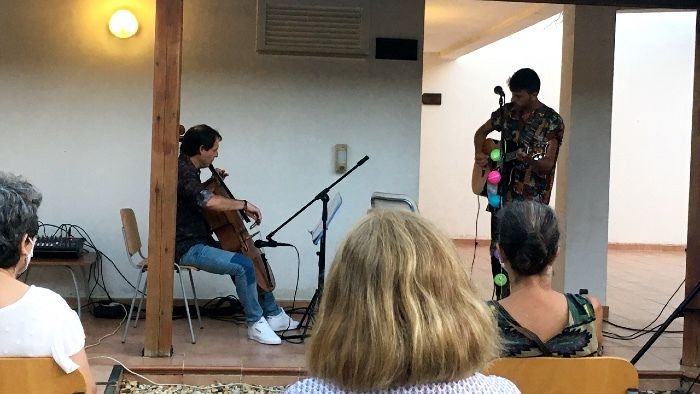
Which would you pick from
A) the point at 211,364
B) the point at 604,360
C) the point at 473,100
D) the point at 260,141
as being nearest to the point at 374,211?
the point at 604,360

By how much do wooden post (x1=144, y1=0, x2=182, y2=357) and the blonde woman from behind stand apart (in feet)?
9.61

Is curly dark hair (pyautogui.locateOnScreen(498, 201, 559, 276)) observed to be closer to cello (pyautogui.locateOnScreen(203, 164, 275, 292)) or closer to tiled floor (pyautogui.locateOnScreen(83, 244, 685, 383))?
tiled floor (pyautogui.locateOnScreen(83, 244, 685, 383))

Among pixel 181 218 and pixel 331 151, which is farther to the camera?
pixel 331 151

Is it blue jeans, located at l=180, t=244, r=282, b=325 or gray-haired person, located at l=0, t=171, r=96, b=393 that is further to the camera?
blue jeans, located at l=180, t=244, r=282, b=325

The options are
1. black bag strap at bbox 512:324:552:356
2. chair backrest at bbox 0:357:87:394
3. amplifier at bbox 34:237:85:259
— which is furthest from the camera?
amplifier at bbox 34:237:85:259

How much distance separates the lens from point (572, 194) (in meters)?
5.78

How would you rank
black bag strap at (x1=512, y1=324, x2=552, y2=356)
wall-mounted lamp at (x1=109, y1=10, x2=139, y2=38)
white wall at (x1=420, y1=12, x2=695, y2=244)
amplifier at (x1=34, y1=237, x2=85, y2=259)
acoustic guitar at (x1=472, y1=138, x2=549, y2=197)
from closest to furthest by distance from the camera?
1. black bag strap at (x1=512, y1=324, x2=552, y2=356)
2. acoustic guitar at (x1=472, y1=138, x2=549, y2=197)
3. amplifier at (x1=34, y1=237, x2=85, y2=259)
4. wall-mounted lamp at (x1=109, y1=10, x2=139, y2=38)
5. white wall at (x1=420, y1=12, x2=695, y2=244)

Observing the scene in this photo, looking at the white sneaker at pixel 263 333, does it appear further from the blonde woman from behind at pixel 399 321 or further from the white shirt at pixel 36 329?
the blonde woman from behind at pixel 399 321

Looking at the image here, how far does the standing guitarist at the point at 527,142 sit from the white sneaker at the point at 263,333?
124 centimetres

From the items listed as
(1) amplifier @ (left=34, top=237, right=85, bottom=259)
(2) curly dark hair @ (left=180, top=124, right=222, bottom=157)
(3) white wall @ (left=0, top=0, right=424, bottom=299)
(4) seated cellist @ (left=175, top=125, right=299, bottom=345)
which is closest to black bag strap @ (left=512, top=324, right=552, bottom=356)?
(4) seated cellist @ (left=175, top=125, right=299, bottom=345)

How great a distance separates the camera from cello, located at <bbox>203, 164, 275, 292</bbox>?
4.76 m

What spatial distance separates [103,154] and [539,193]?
108 inches

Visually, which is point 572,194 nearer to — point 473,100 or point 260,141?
point 260,141

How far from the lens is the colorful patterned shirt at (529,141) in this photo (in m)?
4.54
